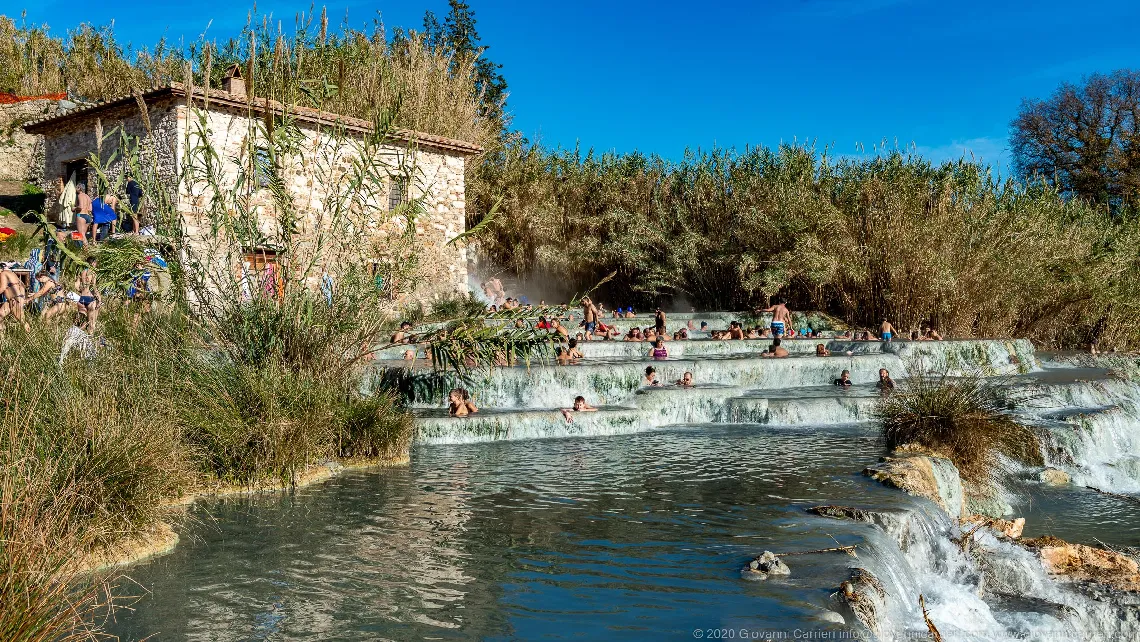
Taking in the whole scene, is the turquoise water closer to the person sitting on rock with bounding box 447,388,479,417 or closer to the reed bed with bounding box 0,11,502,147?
the person sitting on rock with bounding box 447,388,479,417

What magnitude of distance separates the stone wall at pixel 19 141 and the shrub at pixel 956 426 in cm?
2355

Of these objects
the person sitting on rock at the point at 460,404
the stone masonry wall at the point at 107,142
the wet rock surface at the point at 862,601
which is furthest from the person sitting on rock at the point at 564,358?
the wet rock surface at the point at 862,601

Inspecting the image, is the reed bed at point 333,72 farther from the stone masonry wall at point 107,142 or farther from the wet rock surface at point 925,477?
the wet rock surface at point 925,477

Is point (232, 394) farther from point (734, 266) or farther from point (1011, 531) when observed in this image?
point (734, 266)

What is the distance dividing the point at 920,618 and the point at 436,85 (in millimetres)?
22647

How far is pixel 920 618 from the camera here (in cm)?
595

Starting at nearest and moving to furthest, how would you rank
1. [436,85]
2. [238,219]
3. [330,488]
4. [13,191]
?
[330,488] → [238,219] → [13,191] → [436,85]

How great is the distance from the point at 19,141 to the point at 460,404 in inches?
799

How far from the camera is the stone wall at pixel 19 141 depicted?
25.5m

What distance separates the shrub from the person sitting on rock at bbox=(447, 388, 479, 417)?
5157mm

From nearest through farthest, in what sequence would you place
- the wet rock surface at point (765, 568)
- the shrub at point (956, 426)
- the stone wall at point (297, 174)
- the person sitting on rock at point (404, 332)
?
the wet rock surface at point (765, 568), the person sitting on rock at point (404, 332), the shrub at point (956, 426), the stone wall at point (297, 174)

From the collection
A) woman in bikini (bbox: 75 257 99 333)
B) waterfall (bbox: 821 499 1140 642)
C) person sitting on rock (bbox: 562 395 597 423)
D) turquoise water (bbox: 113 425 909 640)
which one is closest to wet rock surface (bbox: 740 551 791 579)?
turquoise water (bbox: 113 425 909 640)

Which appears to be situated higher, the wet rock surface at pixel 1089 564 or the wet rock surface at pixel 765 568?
the wet rock surface at pixel 765 568

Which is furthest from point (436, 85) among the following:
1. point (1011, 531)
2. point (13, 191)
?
point (1011, 531)
